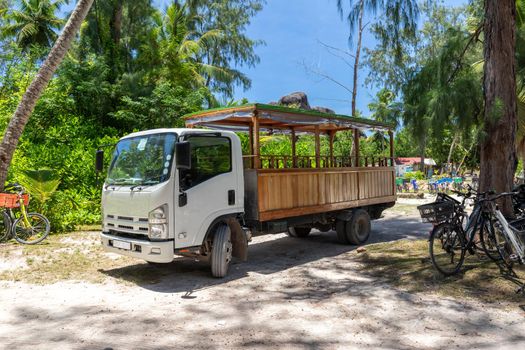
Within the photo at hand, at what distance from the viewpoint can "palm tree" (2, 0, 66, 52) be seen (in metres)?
20.8

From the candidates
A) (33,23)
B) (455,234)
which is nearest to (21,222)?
(455,234)

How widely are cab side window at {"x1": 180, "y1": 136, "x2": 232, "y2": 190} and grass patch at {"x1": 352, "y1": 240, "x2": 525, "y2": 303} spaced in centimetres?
293

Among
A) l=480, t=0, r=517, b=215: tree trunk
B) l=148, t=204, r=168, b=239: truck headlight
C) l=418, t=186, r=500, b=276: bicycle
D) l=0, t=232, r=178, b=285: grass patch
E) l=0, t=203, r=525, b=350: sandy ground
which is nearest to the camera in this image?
l=0, t=203, r=525, b=350: sandy ground

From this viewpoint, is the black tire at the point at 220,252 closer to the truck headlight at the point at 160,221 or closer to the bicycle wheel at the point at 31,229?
the truck headlight at the point at 160,221

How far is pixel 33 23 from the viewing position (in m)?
20.9

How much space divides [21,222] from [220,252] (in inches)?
208

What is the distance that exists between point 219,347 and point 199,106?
13.3 metres

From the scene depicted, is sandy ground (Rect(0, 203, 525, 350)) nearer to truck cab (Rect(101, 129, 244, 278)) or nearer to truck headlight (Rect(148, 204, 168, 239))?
truck cab (Rect(101, 129, 244, 278))

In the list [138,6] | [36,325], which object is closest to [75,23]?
[36,325]

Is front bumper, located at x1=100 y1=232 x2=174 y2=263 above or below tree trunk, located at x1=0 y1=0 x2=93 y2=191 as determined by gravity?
below

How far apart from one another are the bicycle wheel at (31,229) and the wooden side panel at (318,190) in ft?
17.0

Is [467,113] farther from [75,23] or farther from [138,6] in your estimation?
[138,6]

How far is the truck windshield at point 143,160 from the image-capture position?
240 inches

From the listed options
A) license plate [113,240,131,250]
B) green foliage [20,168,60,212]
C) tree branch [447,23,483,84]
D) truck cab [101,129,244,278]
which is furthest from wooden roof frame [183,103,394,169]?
green foliage [20,168,60,212]
